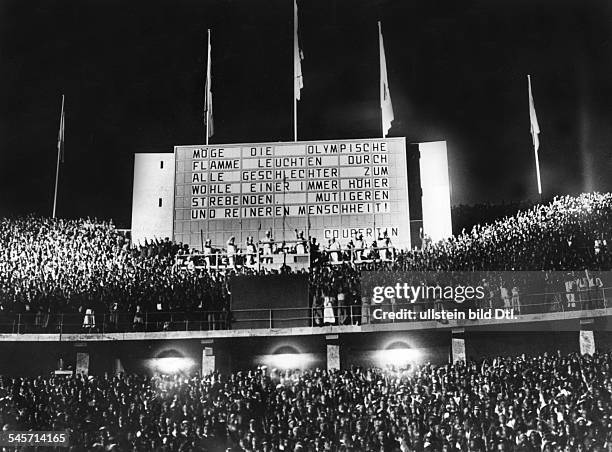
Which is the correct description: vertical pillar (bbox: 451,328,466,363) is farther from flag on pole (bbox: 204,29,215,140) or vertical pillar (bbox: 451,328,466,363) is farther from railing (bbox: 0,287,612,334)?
flag on pole (bbox: 204,29,215,140)

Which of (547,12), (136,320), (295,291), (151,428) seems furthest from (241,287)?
(547,12)

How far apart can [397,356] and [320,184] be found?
3043 millimetres

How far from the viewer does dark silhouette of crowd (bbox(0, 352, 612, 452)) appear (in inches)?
321

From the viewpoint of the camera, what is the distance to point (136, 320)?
1144cm

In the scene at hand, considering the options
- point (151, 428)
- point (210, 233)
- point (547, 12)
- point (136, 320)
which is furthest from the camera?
point (136, 320)

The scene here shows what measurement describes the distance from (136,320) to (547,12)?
8.16 meters

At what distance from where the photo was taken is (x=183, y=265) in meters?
11.0

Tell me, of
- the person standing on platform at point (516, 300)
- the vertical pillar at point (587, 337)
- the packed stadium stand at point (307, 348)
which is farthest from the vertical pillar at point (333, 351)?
the vertical pillar at point (587, 337)

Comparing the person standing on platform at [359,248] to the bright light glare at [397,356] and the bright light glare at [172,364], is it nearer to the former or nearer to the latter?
the bright light glare at [397,356]

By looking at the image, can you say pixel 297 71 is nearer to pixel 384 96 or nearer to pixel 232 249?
pixel 384 96

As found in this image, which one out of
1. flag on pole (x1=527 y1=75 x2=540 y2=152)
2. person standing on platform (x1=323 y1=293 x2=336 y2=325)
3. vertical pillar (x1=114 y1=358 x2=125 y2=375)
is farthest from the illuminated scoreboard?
vertical pillar (x1=114 y1=358 x2=125 y2=375)

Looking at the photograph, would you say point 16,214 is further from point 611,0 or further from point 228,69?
point 611,0

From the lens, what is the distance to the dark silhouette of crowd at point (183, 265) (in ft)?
33.8

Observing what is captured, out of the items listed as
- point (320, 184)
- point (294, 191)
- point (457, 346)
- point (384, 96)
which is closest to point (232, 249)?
point (294, 191)
